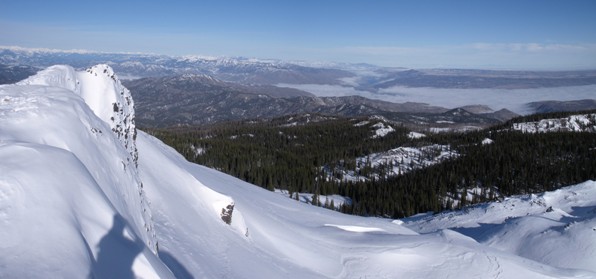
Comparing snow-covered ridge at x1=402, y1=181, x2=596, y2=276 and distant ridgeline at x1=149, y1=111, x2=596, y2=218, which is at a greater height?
snow-covered ridge at x1=402, y1=181, x2=596, y2=276

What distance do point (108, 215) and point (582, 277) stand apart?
29.3 m

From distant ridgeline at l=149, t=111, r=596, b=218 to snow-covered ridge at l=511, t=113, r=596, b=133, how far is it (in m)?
1.00

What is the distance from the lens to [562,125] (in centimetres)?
18962

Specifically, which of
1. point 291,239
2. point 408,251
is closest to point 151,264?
point 291,239

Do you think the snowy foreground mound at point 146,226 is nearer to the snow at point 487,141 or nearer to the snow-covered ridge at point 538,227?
the snow-covered ridge at point 538,227

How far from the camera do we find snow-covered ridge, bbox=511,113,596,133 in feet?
603

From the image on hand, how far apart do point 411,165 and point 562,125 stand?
102m

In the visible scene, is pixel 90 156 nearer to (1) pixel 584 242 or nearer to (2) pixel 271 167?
(1) pixel 584 242

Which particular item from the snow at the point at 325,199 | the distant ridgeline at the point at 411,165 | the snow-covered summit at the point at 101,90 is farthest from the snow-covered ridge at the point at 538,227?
the snow-covered summit at the point at 101,90

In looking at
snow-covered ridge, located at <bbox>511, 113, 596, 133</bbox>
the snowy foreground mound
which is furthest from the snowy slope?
snow-covered ridge, located at <bbox>511, 113, 596, 133</bbox>

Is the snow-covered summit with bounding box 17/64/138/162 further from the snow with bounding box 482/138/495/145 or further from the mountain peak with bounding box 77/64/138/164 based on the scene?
the snow with bounding box 482/138/495/145

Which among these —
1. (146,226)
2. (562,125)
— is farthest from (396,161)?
(146,226)

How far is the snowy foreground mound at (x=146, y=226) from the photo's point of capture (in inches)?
304

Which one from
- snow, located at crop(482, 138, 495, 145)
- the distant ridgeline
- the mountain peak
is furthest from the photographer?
snow, located at crop(482, 138, 495, 145)
